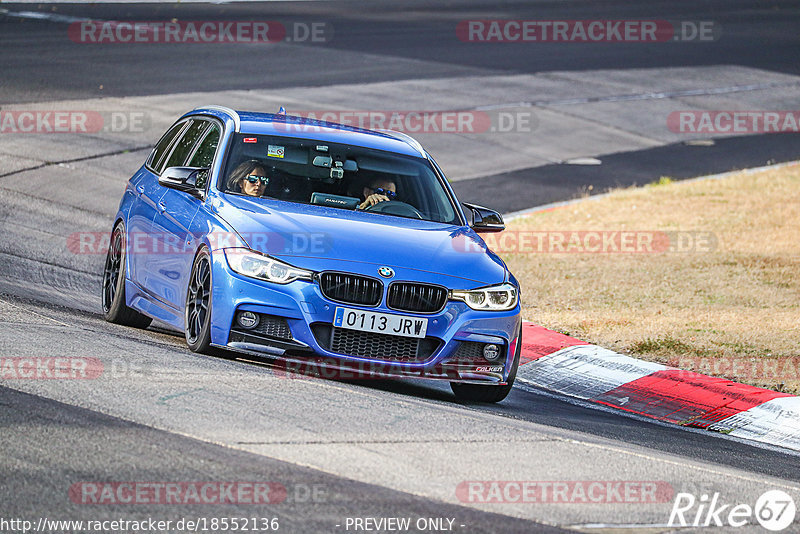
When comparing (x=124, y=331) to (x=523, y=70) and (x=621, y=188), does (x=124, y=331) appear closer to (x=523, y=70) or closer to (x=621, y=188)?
(x=621, y=188)

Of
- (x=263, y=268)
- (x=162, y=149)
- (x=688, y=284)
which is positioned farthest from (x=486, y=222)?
(x=688, y=284)

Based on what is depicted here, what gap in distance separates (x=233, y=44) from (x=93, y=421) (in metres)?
23.2

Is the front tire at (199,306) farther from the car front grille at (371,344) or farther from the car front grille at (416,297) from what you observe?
the car front grille at (416,297)

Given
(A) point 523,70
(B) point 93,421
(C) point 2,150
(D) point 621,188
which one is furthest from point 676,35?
(B) point 93,421

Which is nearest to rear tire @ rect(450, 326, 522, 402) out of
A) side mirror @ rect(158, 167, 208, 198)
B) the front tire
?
the front tire

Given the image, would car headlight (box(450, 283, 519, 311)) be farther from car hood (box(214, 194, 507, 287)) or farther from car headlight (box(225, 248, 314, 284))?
car headlight (box(225, 248, 314, 284))

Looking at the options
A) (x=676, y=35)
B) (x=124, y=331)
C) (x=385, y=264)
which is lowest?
(x=124, y=331)

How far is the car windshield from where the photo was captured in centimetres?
900

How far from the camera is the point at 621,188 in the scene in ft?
64.4

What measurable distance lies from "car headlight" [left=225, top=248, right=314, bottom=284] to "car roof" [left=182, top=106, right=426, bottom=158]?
5.66 feet

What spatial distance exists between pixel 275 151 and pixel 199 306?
4.86 ft

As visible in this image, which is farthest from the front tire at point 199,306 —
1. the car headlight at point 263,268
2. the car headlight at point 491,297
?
the car headlight at point 491,297

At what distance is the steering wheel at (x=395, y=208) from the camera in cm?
912

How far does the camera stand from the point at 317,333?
25.7ft
